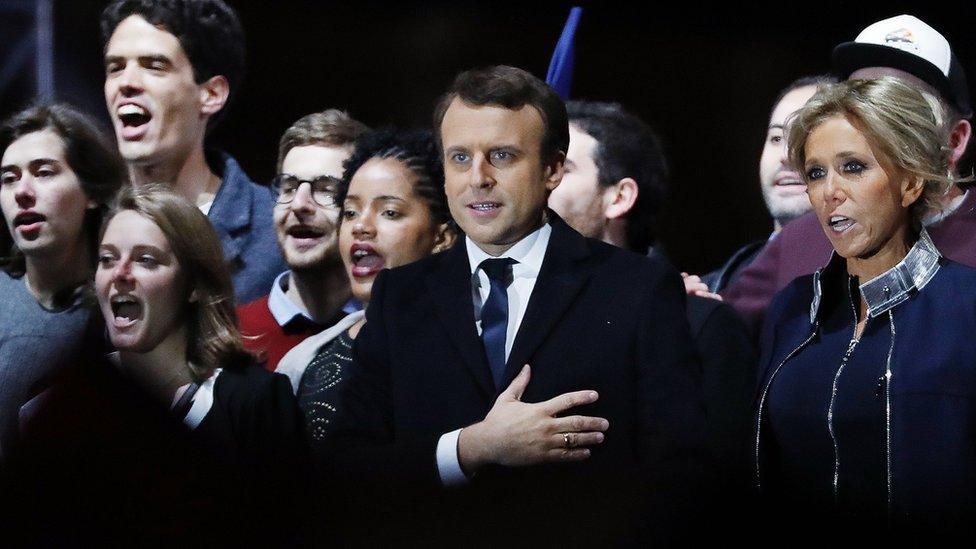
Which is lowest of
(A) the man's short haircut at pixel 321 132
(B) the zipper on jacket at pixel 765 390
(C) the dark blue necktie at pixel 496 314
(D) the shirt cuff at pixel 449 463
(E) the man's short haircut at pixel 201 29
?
(D) the shirt cuff at pixel 449 463

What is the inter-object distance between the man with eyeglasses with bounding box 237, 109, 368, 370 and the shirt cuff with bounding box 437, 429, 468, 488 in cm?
48

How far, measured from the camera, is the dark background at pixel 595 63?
2578mm

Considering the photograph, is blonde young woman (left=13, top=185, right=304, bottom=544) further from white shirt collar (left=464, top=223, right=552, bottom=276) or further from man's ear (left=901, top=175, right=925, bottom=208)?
man's ear (left=901, top=175, right=925, bottom=208)

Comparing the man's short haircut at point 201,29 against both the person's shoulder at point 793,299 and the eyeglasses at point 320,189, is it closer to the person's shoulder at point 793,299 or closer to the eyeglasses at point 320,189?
the eyeglasses at point 320,189

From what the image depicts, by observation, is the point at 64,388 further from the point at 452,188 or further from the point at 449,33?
the point at 449,33

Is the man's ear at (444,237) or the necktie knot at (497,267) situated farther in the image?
the man's ear at (444,237)

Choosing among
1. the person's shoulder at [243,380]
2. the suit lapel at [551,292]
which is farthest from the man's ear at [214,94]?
the suit lapel at [551,292]

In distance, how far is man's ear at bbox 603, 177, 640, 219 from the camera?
2.55 meters

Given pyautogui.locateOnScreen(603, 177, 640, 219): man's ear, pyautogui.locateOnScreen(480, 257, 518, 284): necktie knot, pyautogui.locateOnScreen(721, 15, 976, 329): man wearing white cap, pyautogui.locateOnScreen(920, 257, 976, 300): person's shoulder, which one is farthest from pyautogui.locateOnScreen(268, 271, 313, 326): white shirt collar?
pyautogui.locateOnScreen(920, 257, 976, 300): person's shoulder

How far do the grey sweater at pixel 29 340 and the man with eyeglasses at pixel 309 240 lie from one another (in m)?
0.29

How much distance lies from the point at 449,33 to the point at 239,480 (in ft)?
3.37

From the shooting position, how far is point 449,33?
9.05ft

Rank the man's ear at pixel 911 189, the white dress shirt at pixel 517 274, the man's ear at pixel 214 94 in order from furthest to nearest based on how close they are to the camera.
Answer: the man's ear at pixel 214 94, the white dress shirt at pixel 517 274, the man's ear at pixel 911 189

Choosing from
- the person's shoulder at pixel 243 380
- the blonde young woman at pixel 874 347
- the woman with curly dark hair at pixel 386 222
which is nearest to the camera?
the blonde young woman at pixel 874 347
